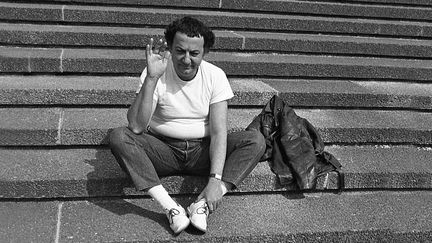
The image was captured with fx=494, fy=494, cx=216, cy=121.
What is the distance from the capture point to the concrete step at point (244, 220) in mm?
2824

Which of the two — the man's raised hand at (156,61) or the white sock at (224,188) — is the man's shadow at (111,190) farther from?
the man's raised hand at (156,61)

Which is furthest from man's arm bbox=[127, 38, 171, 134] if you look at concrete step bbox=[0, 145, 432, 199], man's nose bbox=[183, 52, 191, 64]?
concrete step bbox=[0, 145, 432, 199]

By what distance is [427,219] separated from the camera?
3.29 meters

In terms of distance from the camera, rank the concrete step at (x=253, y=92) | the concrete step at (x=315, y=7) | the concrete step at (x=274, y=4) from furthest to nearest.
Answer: the concrete step at (x=315, y=7), the concrete step at (x=274, y=4), the concrete step at (x=253, y=92)

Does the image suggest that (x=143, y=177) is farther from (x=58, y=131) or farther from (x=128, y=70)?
(x=128, y=70)

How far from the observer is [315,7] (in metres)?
5.69

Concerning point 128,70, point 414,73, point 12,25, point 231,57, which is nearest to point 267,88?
point 231,57

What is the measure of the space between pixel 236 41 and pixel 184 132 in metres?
2.02

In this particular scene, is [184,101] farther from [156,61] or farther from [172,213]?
[172,213]

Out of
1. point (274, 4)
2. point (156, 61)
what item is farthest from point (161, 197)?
point (274, 4)

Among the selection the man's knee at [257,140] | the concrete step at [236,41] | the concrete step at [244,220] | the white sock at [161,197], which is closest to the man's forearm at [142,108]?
the white sock at [161,197]

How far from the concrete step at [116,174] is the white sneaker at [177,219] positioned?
0.38 meters

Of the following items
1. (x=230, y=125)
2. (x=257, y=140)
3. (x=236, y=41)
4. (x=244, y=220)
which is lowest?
(x=244, y=220)

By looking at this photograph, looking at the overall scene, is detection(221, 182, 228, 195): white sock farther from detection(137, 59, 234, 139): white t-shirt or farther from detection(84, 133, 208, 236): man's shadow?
detection(137, 59, 234, 139): white t-shirt
